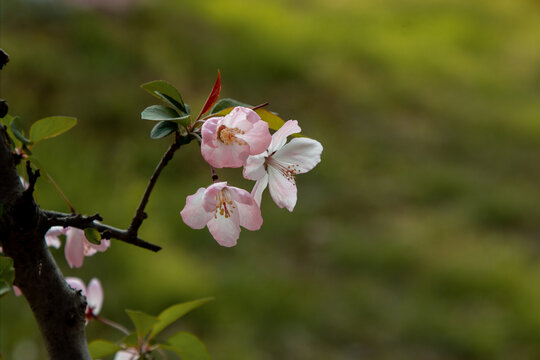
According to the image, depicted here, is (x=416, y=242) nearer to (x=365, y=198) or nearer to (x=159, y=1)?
(x=365, y=198)

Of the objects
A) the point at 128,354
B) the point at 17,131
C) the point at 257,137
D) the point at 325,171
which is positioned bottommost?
the point at 128,354

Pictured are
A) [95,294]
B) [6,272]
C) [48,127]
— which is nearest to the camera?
[6,272]

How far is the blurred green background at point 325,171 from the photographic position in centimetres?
193

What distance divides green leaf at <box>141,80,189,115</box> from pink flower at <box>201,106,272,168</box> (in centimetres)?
7

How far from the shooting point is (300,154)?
502mm

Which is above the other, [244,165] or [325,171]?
[325,171]

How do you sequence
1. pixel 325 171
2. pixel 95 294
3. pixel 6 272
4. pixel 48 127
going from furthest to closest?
pixel 325 171, pixel 95 294, pixel 48 127, pixel 6 272

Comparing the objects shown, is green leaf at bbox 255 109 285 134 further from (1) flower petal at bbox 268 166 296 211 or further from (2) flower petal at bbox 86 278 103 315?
(2) flower petal at bbox 86 278 103 315

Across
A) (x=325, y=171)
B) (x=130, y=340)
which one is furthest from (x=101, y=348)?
(x=325, y=171)

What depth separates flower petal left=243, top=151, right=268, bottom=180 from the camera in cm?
46

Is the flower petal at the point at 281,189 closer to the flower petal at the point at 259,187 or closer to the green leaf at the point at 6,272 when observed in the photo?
the flower petal at the point at 259,187

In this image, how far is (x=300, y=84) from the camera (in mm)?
3281

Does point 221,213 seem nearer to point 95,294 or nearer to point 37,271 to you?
point 37,271

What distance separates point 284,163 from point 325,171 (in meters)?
2.23
